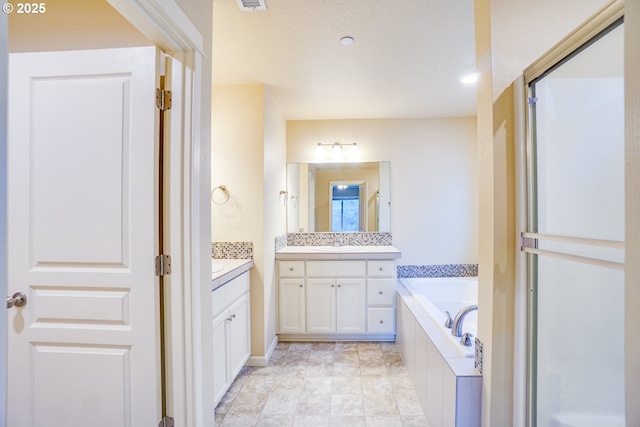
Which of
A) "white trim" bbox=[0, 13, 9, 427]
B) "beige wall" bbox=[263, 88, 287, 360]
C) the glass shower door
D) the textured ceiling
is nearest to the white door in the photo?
"white trim" bbox=[0, 13, 9, 427]

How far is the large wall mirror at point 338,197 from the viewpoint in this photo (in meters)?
3.37

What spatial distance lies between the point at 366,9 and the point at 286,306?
2.46 metres

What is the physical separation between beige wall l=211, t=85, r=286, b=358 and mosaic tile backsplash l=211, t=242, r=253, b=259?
0.05m

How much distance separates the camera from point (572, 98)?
1052 millimetres

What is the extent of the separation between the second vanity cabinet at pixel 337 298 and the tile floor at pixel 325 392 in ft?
0.67

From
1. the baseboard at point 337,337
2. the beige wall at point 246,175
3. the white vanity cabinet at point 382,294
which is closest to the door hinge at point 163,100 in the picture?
the beige wall at point 246,175

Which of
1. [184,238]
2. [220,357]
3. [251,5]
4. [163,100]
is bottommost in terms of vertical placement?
[220,357]

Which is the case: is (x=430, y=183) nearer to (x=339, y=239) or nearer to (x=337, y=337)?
(x=339, y=239)

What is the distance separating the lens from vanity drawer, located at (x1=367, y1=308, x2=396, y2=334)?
284 cm

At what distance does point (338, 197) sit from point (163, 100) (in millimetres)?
2390

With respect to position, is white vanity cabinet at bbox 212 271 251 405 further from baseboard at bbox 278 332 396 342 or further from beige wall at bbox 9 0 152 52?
beige wall at bbox 9 0 152 52

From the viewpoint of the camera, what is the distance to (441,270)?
3.31 m

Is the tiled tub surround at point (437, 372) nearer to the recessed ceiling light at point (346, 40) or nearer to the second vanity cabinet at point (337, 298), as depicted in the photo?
the second vanity cabinet at point (337, 298)

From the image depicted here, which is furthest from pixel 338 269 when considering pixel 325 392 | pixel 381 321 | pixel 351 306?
pixel 325 392
